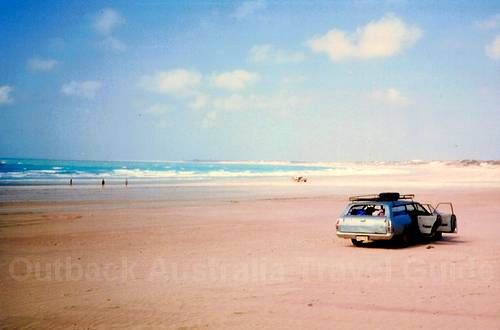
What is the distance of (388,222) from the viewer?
14391 millimetres

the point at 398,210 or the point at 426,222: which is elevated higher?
the point at 398,210

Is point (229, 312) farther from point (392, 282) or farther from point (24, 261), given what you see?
point (24, 261)

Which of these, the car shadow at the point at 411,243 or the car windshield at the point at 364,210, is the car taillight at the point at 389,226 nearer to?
the car shadow at the point at 411,243

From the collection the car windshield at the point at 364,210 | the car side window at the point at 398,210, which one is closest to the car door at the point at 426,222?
the car side window at the point at 398,210

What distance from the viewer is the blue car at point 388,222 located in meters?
14.5

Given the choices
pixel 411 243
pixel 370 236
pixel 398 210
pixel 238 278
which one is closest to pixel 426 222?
pixel 411 243

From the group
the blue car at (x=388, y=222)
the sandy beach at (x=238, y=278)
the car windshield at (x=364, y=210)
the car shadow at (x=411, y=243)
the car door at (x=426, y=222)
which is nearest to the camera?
the sandy beach at (x=238, y=278)

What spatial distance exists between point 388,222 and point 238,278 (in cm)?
581

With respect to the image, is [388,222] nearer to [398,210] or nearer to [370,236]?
[370,236]

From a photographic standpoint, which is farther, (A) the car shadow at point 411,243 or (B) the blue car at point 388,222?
(A) the car shadow at point 411,243

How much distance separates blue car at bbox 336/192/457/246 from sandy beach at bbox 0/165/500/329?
447mm

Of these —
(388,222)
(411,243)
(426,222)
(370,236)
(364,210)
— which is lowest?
(411,243)

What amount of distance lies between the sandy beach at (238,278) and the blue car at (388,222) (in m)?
0.45

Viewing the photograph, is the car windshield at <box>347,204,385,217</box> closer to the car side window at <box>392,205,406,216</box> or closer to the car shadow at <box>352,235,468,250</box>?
the car side window at <box>392,205,406,216</box>
